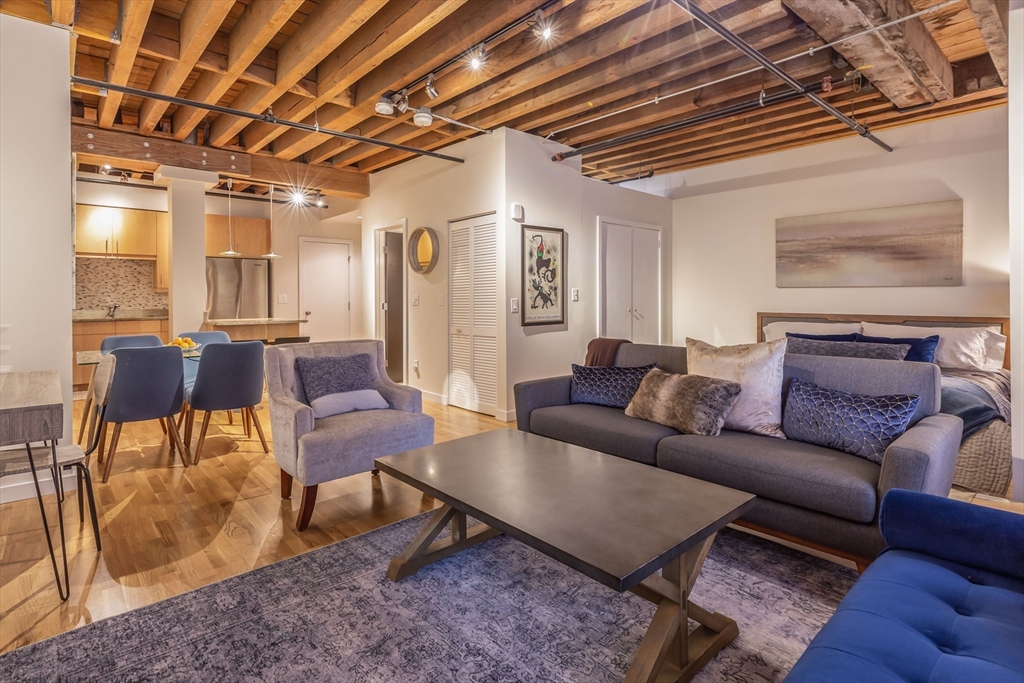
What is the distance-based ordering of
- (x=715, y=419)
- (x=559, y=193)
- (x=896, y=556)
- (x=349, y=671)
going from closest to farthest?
(x=896, y=556)
(x=349, y=671)
(x=715, y=419)
(x=559, y=193)

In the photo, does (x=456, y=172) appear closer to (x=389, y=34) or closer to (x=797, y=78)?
(x=389, y=34)

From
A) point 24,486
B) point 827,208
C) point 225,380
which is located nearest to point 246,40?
point 225,380

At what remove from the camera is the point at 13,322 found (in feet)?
10.1

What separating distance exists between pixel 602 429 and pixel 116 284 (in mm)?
7656

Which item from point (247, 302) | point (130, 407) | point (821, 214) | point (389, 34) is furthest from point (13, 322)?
point (821, 214)

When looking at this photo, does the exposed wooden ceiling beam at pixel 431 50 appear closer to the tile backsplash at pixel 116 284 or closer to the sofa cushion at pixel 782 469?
the sofa cushion at pixel 782 469

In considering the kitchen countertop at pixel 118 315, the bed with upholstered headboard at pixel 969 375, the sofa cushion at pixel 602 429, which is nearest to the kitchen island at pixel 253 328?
the kitchen countertop at pixel 118 315

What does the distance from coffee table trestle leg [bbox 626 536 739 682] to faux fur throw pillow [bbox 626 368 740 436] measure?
112cm

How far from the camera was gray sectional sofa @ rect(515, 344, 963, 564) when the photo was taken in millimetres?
2018

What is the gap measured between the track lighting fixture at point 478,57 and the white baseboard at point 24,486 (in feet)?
11.8

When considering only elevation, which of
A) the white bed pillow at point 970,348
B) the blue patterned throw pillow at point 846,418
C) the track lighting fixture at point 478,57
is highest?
the track lighting fixture at point 478,57

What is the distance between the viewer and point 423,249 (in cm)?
611

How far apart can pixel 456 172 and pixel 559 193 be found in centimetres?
113

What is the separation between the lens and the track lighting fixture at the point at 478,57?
11.5ft
